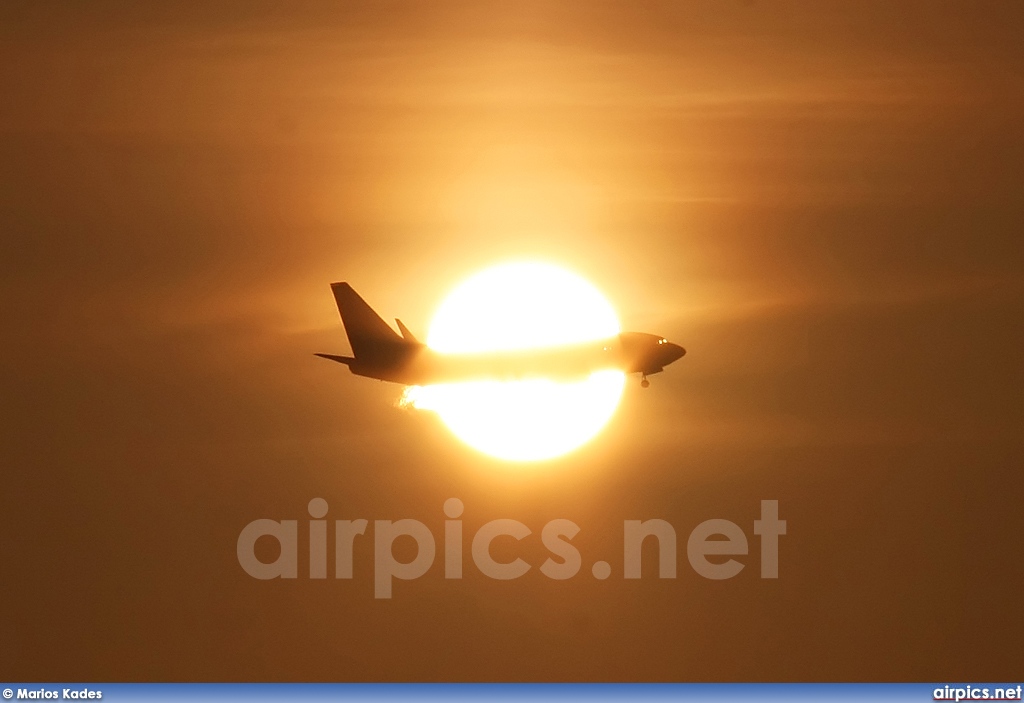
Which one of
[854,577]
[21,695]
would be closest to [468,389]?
[21,695]

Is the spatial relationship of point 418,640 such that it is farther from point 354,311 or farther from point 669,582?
point 354,311

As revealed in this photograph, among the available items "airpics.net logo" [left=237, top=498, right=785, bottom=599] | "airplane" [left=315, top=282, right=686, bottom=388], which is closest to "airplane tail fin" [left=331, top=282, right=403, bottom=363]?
"airplane" [left=315, top=282, right=686, bottom=388]

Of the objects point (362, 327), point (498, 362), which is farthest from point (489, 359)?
point (362, 327)

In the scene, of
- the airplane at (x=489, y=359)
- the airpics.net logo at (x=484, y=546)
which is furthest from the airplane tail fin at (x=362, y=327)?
the airpics.net logo at (x=484, y=546)

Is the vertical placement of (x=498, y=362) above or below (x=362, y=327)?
below

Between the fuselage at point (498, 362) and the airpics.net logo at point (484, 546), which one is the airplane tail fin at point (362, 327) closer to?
the fuselage at point (498, 362)

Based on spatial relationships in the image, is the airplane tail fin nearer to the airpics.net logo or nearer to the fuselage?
the fuselage

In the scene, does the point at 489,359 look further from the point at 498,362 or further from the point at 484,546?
the point at 484,546
